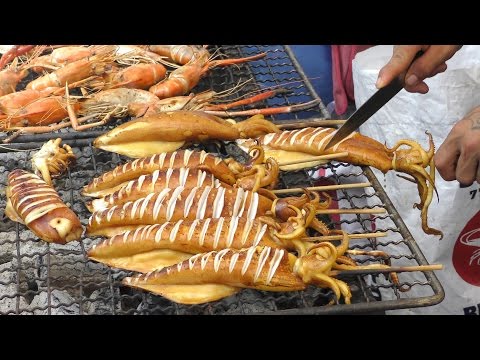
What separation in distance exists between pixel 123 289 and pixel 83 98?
2.19m

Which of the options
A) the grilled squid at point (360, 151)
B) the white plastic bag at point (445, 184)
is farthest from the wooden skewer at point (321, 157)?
the white plastic bag at point (445, 184)

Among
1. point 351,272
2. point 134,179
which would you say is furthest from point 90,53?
point 351,272

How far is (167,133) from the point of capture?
14.0 ft

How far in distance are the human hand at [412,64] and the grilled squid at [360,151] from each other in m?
0.43

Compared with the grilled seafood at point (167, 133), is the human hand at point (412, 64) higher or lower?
higher

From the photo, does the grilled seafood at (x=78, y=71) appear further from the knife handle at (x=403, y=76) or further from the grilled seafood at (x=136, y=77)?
the knife handle at (x=403, y=76)

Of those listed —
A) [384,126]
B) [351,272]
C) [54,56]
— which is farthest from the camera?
[54,56]

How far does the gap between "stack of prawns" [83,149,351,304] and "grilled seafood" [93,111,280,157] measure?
28 centimetres

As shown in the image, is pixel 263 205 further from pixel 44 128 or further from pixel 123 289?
pixel 44 128

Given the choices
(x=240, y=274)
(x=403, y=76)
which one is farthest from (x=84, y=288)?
(x=403, y=76)

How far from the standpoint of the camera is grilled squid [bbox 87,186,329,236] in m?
3.52

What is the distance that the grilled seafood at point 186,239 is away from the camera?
129 inches

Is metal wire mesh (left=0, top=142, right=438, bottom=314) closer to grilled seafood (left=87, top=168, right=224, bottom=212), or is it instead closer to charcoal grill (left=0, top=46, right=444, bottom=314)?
charcoal grill (left=0, top=46, right=444, bottom=314)

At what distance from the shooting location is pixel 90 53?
5871 mm
